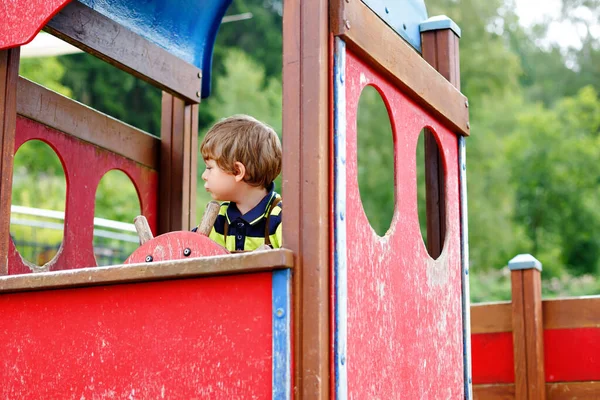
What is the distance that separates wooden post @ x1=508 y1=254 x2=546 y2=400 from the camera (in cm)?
442

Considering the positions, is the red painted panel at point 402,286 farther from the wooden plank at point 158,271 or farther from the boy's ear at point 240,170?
the boy's ear at point 240,170

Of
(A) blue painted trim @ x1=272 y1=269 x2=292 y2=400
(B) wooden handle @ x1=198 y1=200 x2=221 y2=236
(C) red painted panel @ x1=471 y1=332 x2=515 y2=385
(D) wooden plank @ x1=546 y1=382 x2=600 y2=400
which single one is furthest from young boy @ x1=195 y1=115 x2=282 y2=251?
(D) wooden plank @ x1=546 y1=382 x2=600 y2=400

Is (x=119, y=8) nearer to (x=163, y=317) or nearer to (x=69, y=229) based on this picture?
(x=69, y=229)

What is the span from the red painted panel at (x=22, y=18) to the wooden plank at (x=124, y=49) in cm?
38

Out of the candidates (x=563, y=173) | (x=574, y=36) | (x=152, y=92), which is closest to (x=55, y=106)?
(x=563, y=173)

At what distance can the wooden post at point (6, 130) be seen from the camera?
2.56 m

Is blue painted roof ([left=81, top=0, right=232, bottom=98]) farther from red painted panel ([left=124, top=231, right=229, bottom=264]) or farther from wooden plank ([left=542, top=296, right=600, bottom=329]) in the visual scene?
wooden plank ([left=542, top=296, right=600, bottom=329])

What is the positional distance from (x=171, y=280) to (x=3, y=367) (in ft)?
2.00

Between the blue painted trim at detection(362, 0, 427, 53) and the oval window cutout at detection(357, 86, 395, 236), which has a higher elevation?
the oval window cutout at detection(357, 86, 395, 236)

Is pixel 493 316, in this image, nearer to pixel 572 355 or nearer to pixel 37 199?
pixel 572 355

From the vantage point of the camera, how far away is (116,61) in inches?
132

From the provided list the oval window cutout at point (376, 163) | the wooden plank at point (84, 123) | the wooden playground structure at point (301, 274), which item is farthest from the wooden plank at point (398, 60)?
the oval window cutout at point (376, 163)

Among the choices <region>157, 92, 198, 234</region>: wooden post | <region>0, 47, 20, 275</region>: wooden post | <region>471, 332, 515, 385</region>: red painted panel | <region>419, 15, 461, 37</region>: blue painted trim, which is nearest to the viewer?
<region>0, 47, 20, 275</region>: wooden post

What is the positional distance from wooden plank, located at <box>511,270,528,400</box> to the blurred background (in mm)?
12026
